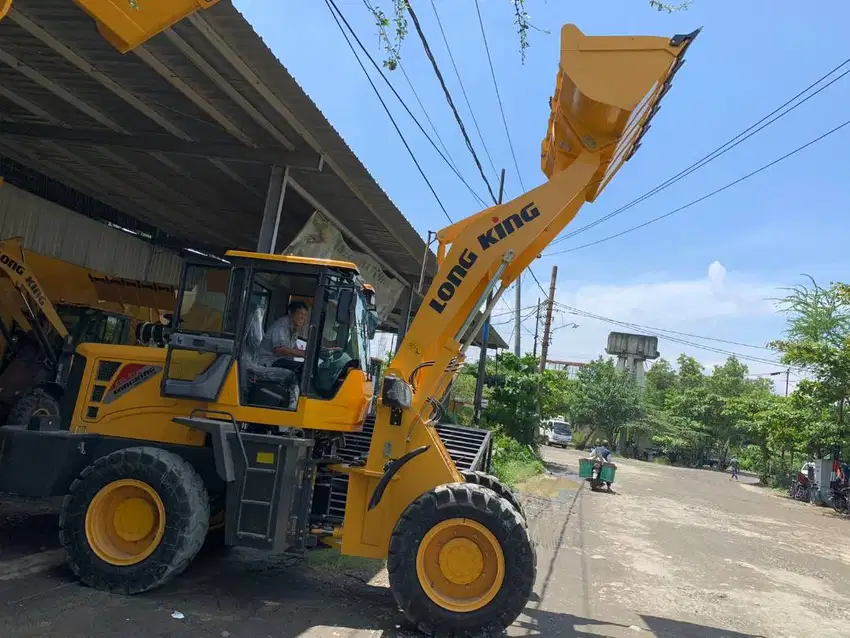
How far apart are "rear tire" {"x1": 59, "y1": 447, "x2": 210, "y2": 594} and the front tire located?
1.67m

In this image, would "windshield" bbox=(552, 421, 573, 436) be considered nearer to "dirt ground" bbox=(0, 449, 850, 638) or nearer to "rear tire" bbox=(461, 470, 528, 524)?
"dirt ground" bbox=(0, 449, 850, 638)

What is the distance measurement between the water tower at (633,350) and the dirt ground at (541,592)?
56162mm

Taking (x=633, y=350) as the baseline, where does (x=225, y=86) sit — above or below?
below

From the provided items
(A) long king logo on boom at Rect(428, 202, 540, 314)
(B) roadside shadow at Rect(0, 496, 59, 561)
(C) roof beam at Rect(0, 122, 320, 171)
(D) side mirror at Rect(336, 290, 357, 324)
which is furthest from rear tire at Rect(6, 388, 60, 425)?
(A) long king logo on boom at Rect(428, 202, 540, 314)

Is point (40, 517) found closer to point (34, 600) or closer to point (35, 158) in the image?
point (34, 600)

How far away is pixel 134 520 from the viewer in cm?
528

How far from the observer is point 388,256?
13438 millimetres

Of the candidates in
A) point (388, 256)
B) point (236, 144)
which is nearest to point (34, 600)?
point (236, 144)

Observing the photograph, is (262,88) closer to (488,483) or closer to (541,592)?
(488,483)

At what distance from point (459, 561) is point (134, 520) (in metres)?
2.67

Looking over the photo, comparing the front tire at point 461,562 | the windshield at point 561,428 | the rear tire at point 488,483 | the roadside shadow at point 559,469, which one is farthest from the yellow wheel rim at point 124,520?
the windshield at point 561,428

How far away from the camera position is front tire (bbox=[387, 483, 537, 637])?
4.83 meters

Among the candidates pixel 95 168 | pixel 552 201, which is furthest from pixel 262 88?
pixel 95 168

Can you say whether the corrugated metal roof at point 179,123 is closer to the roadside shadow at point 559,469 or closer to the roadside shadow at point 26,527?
the roadside shadow at point 26,527
